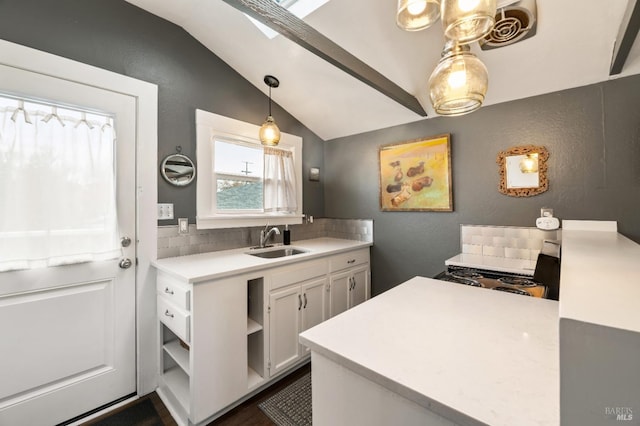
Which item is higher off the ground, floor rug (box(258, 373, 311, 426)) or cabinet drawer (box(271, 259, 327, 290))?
cabinet drawer (box(271, 259, 327, 290))

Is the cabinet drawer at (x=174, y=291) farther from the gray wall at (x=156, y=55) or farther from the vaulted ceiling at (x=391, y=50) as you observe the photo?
the vaulted ceiling at (x=391, y=50)

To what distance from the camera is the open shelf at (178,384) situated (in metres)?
1.67

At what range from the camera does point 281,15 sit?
145cm

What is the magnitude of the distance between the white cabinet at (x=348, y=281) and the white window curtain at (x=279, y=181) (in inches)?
31.4

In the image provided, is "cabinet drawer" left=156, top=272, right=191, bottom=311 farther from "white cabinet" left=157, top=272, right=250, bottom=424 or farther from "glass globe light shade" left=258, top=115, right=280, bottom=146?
"glass globe light shade" left=258, top=115, right=280, bottom=146

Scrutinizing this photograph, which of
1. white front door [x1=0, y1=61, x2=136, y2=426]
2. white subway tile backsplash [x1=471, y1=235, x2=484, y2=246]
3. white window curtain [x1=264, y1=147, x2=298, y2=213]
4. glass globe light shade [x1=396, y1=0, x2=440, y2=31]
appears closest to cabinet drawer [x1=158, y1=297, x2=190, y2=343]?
white front door [x1=0, y1=61, x2=136, y2=426]

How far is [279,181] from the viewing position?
2.80 m

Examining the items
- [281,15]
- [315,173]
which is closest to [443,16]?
[281,15]

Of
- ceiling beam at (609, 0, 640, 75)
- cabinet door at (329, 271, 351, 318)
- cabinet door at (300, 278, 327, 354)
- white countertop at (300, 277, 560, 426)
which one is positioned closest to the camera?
white countertop at (300, 277, 560, 426)

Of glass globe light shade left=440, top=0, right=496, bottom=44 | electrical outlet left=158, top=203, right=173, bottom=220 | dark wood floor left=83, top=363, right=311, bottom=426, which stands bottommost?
dark wood floor left=83, top=363, right=311, bottom=426

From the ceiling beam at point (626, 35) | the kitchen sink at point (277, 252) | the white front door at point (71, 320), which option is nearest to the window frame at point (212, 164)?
the kitchen sink at point (277, 252)

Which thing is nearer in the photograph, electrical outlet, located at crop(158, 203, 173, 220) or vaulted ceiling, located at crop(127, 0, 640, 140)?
vaulted ceiling, located at crop(127, 0, 640, 140)

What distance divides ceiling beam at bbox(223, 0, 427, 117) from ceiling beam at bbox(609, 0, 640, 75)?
1225 mm

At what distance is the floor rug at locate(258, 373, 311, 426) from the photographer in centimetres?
167
